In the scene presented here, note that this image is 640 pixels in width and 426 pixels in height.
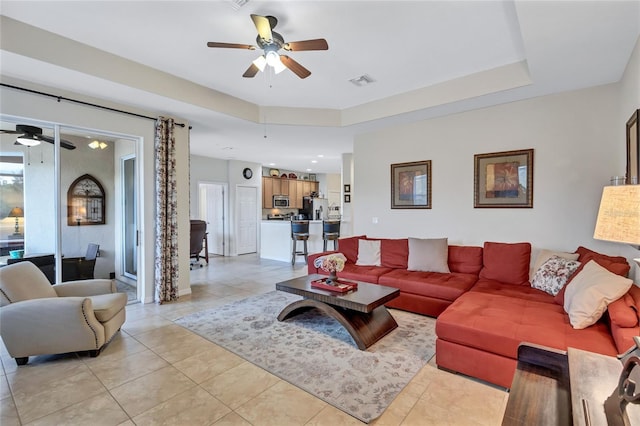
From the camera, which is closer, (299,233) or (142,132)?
(142,132)

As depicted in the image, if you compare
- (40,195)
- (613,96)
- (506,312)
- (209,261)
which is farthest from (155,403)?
(209,261)

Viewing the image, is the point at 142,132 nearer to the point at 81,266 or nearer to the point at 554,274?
the point at 81,266

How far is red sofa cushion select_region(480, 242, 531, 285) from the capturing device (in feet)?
11.8

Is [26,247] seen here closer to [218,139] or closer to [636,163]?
[218,139]

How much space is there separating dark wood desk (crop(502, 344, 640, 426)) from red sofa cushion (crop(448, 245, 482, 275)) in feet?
9.06

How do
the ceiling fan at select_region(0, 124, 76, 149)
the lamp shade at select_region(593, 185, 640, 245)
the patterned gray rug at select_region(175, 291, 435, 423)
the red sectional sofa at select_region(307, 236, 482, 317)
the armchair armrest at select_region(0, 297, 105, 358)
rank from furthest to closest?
the red sectional sofa at select_region(307, 236, 482, 317)
the ceiling fan at select_region(0, 124, 76, 149)
the armchair armrest at select_region(0, 297, 105, 358)
the patterned gray rug at select_region(175, 291, 435, 423)
the lamp shade at select_region(593, 185, 640, 245)

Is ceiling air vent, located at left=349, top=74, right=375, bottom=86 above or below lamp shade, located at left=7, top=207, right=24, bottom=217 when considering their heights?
above

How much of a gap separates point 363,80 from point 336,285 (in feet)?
8.49

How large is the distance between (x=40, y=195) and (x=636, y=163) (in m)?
5.99

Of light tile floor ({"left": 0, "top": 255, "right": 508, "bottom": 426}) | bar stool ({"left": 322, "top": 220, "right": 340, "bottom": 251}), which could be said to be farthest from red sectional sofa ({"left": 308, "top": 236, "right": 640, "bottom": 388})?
bar stool ({"left": 322, "top": 220, "right": 340, "bottom": 251})

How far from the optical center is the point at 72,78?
10.4ft

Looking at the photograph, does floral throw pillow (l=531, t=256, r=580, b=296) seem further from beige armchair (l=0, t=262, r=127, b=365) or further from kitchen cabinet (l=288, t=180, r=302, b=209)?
kitchen cabinet (l=288, t=180, r=302, b=209)

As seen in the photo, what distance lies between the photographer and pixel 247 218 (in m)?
8.84

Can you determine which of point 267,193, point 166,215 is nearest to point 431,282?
point 166,215
